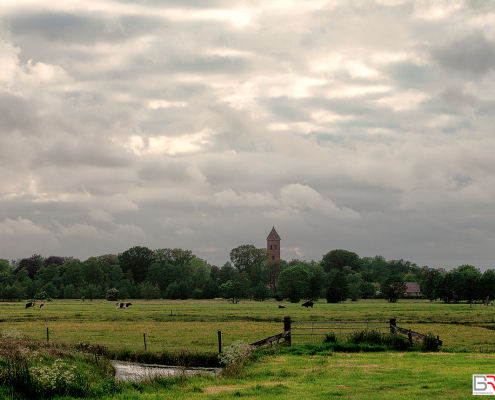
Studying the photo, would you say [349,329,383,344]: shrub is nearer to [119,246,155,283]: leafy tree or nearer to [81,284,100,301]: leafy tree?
[81,284,100,301]: leafy tree

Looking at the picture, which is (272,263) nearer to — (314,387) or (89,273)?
(89,273)

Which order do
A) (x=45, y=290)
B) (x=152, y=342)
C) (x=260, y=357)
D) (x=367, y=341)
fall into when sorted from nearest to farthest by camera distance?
(x=260, y=357) → (x=367, y=341) → (x=152, y=342) → (x=45, y=290)

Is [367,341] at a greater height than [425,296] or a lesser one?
greater

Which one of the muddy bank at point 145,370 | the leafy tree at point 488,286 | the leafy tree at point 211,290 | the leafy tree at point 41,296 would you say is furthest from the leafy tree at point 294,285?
the muddy bank at point 145,370

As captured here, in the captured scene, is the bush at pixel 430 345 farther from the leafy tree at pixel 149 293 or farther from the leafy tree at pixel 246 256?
the leafy tree at pixel 246 256

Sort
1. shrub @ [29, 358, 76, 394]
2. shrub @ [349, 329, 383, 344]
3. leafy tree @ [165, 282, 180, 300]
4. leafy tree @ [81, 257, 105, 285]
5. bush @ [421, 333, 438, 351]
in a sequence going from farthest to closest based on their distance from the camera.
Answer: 1. leafy tree @ [81, 257, 105, 285]
2. leafy tree @ [165, 282, 180, 300]
3. shrub @ [349, 329, 383, 344]
4. bush @ [421, 333, 438, 351]
5. shrub @ [29, 358, 76, 394]

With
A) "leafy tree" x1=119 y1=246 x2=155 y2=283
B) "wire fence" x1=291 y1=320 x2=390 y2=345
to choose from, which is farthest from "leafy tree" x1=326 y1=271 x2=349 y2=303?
"leafy tree" x1=119 y1=246 x2=155 y2=283

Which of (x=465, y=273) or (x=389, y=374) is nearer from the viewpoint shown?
(x=389, y=374)

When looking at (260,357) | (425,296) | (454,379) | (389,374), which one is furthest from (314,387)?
(425,296)

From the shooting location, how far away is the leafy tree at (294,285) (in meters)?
128

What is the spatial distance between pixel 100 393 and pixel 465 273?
123059 millimetres

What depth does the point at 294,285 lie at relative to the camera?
128 metres

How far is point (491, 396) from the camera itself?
14219mm

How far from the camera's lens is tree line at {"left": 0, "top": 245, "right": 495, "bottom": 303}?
124188 millimetres
